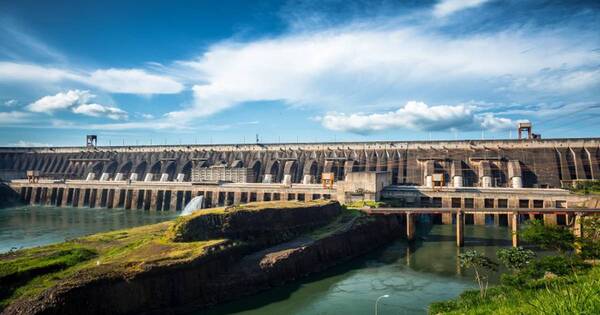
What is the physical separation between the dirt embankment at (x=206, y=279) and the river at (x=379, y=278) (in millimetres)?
967

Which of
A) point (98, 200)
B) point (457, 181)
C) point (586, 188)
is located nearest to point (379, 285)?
point (457, 181)

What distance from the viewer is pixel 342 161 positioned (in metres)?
78.3

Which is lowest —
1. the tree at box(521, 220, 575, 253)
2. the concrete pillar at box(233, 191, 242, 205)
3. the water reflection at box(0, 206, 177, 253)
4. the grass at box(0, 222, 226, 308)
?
the water reflection at box(0, 206, 177, 253)

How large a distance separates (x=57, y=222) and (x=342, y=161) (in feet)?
163

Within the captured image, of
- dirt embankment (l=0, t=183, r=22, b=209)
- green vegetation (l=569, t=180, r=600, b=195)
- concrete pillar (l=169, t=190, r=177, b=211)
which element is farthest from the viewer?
dirt embankment (l=0, t=183, r=22, b=209)

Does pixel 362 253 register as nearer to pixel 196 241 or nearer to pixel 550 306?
pixel 196 241

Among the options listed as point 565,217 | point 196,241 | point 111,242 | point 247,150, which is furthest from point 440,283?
point 247,150

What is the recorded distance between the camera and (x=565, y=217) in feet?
166

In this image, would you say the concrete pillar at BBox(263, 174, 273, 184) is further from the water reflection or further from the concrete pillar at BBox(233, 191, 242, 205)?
the water reflection

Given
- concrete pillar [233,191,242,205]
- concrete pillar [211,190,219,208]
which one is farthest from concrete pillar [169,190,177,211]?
concrete pillar [233,191,242,205]

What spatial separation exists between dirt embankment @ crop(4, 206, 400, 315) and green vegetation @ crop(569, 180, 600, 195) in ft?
105

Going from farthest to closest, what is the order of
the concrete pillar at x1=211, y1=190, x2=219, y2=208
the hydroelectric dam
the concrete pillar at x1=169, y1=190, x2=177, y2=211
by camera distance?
the concrete pillar at x1=169, y1=190, x2=177, y2=211 → the concrete pillar at x1=211, y1=190, x2=219, y2=208 → the hydroelectric dam

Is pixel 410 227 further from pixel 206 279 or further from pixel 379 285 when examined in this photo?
pixel 206 279

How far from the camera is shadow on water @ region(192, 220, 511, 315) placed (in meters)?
25.5
